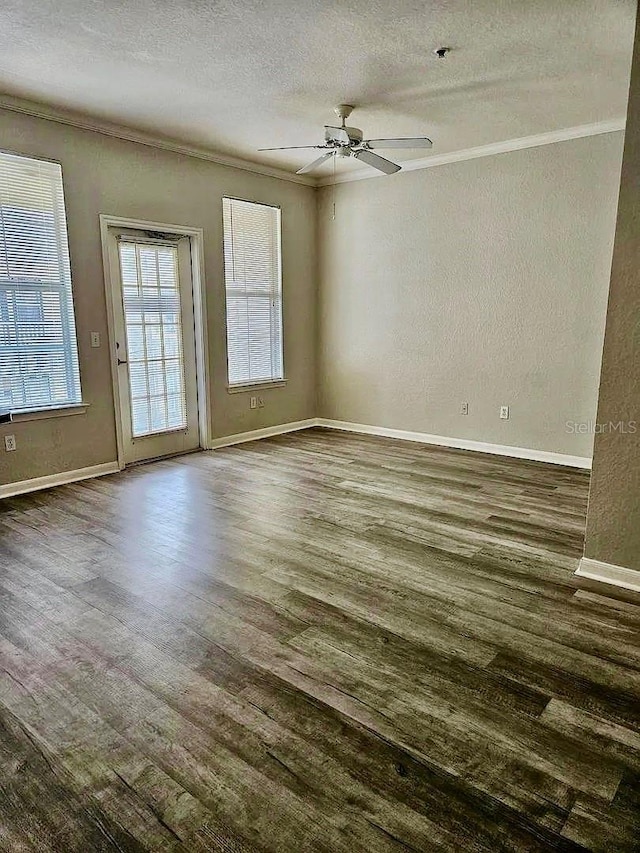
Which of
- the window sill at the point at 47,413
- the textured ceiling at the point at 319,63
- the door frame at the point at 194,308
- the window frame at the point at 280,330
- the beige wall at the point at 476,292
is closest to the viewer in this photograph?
the textured ceiling at the point at 319,63


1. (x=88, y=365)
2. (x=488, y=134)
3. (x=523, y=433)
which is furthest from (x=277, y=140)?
(x=523, y=433)

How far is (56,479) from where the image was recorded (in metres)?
4.48

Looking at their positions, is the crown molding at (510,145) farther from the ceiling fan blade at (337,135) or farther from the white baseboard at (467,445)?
the white baseboard at (467,445)

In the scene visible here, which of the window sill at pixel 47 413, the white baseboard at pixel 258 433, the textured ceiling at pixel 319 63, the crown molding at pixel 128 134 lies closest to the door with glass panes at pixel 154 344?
the white baseboard at pixel 258 433

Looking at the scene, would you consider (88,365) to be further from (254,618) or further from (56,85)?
(254,618)

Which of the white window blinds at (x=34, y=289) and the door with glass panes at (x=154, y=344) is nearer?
the white window blinds at (x=34, y=289)

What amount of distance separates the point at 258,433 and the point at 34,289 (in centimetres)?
275

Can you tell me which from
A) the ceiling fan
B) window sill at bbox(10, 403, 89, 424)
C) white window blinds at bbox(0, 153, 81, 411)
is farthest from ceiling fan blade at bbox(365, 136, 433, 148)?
window sill at bbox(10, 403, 89, 424)

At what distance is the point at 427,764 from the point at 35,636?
171 centimetres

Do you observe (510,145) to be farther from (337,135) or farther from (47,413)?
(47,413)

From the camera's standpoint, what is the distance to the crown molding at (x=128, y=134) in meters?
3.93

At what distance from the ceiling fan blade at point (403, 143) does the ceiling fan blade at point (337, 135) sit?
0.17 meters

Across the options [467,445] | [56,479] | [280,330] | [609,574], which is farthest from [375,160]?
[56,479]

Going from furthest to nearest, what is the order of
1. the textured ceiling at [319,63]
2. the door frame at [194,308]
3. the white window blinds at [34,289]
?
the door frame at [194,308] < the white window blinds at [34,289] < the textured ceiling at [319,63]
